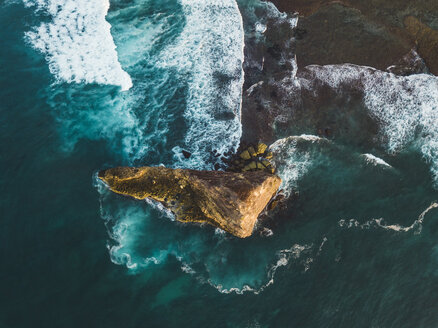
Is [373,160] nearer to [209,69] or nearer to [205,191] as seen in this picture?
[205,191]

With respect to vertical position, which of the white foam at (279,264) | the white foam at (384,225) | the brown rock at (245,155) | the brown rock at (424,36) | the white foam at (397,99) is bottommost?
the white foam at (279,264)

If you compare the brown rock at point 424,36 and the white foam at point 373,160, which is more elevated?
the brown rock at point 424,36

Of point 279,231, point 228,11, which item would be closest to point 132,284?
point 279,231

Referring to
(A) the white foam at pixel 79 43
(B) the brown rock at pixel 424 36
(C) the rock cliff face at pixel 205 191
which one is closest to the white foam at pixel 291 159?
(C) the rock cliff face at pixel 205 191

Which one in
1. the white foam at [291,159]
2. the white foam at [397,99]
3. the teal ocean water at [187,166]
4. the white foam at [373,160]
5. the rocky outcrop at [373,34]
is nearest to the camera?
the teal ocean water at [187,166]

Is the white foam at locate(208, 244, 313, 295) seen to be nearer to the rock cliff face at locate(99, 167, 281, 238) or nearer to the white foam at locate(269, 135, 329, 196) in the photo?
the rock cliff face at locate(99, 167, 281, 238)

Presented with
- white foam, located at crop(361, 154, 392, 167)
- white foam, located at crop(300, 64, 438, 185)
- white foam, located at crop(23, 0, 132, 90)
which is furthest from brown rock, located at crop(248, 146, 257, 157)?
white foam, located at crop(23, 0, 132, 90)

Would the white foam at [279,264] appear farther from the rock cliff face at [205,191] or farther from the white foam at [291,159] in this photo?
the white foam at [291,159]
